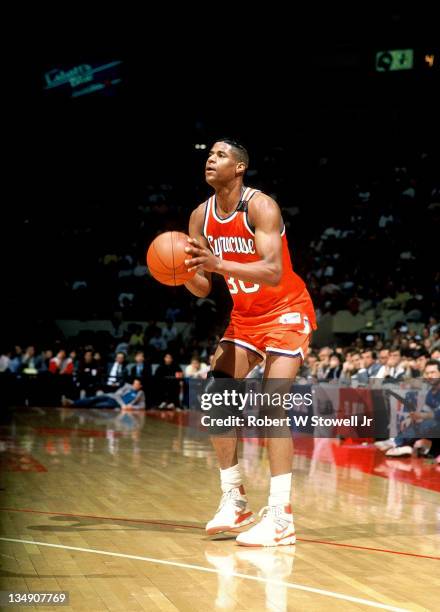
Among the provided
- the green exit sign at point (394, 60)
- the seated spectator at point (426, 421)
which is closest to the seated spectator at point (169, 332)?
the green exit sign at point (394, 60)

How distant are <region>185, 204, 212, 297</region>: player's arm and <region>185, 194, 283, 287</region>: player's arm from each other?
1.34 ft

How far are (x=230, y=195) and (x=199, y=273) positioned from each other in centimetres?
50

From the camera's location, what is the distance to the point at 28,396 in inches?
637

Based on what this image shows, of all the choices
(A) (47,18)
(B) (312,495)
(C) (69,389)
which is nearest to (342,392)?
(B) (312,495)

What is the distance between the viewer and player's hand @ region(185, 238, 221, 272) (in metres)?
4.45

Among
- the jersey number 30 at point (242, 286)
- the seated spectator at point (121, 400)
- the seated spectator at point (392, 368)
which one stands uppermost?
the jersey number 30 at point (242, 286)

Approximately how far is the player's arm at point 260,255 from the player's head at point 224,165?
0.67 ft

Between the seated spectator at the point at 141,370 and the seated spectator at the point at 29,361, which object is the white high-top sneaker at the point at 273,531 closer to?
the seated spectator at the point at 141,370

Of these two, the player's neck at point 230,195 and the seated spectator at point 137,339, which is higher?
the player's neck at point 230,195

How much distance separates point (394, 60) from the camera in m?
23.1

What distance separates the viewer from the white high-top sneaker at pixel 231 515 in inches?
188

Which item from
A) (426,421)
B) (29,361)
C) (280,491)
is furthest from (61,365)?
(280,491)

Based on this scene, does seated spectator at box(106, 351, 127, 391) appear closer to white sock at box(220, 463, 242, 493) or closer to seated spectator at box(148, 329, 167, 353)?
seated spectator at box(148, 329, 167, 353)

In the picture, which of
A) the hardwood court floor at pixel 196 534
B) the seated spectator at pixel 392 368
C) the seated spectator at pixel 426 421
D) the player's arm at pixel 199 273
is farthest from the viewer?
the seated spectator at pixel 392 368
